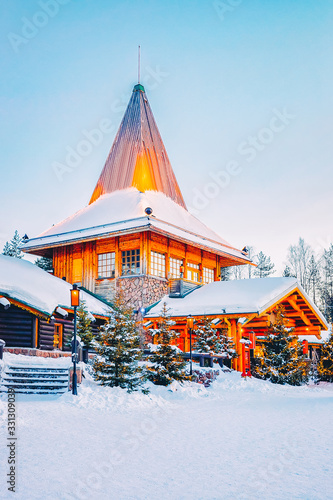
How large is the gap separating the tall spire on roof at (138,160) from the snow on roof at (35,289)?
7.36m

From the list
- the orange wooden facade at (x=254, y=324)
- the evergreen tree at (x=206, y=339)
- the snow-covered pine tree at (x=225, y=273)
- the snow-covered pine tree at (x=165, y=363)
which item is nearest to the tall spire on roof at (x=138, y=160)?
the orange wooden facade at (x=254, y=324)

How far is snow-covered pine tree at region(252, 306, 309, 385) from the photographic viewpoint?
20.9 meters

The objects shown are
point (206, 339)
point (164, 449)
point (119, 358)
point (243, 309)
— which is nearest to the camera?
point (164, 449)


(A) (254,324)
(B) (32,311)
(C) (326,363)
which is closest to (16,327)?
(B) (32,311)

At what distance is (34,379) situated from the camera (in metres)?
13.4

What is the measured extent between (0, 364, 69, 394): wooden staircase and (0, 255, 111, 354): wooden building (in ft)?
8.51

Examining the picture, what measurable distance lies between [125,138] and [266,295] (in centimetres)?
1369

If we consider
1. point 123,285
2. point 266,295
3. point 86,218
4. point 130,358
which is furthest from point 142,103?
point 130,358

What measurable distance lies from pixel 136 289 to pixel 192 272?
15.0ft

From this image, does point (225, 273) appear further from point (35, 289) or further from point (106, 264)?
point (35, 289)

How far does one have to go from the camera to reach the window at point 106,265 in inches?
1001

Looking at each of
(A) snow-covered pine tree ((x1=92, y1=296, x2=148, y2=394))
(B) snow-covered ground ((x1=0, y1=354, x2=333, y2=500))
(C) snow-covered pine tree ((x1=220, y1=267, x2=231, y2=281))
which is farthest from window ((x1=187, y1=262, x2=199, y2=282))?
(C) snow-covered pine tree ((x1=220, y1=267, x2=231, y2=281))

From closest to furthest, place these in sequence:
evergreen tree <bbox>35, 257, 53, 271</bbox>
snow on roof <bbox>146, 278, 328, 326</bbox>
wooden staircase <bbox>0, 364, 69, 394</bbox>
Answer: wooden staircase <bbox>0, 364, 69, 394</bbox>
snow on roof <bbox>146, 278, 328, 326</bbox>
evergreen tree <bbox>35, 257, 53, 271</bbox>

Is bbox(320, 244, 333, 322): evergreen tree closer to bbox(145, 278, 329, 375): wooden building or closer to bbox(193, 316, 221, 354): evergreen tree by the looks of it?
bbox(145, 278, 329, 375): wooden building
